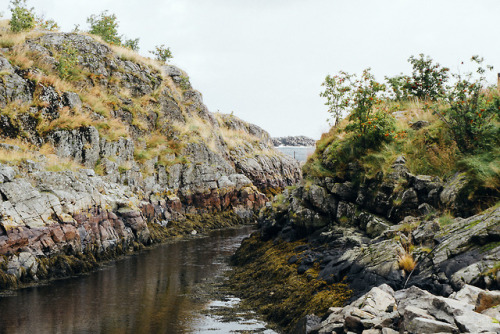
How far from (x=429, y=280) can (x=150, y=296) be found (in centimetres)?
1269

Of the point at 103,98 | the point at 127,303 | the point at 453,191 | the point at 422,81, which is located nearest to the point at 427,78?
the point at 422,81

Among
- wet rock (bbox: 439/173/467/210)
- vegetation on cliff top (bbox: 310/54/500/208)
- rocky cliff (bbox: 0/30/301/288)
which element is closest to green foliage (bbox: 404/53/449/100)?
vegetation on cliff top (bbox: 310/54/500/208)

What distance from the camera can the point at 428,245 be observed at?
1207 cm

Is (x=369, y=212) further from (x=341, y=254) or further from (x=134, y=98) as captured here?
(x=134, y=98)

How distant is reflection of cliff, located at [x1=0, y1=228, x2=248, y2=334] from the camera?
14258mm

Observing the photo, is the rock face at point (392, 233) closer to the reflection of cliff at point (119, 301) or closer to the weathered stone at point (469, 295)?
the weathered stone at point (469, 295)

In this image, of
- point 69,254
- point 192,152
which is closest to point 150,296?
point 69,254

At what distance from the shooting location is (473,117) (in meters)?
15.1

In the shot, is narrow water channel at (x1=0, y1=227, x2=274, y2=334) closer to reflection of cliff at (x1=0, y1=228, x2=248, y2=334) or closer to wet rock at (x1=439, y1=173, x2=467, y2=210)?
reflection of cliff at (x1=0, y1=228, x2=248, y2=334)

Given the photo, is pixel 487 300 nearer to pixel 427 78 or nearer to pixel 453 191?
pixel 453 191

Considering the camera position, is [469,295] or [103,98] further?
[103,98]

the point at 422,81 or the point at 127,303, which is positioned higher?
the point at 422,81

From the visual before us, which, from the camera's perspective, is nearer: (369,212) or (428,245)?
(428,245)

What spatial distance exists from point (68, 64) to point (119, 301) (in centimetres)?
2865
